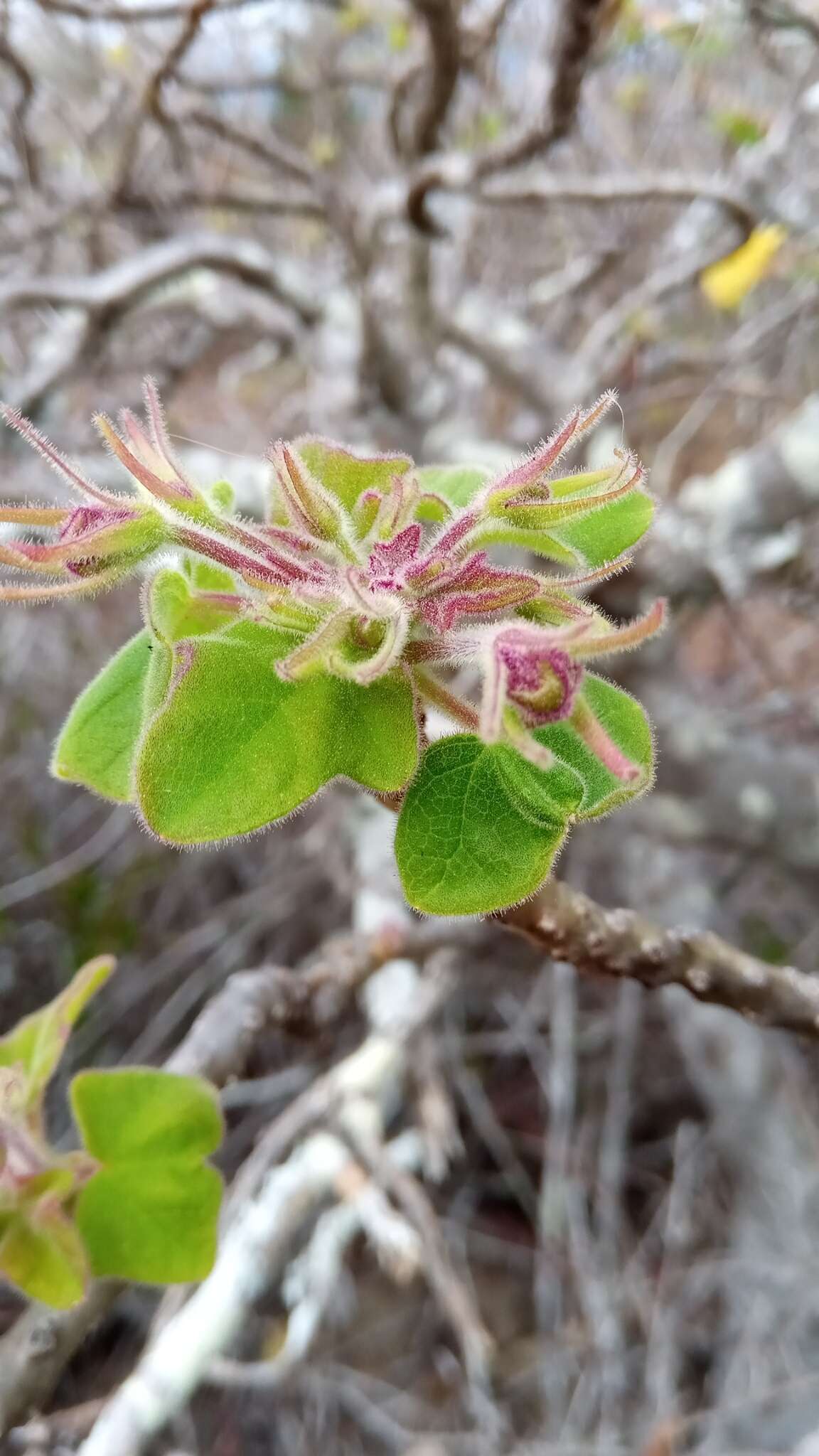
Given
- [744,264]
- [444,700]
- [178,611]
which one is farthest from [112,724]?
[744,264]

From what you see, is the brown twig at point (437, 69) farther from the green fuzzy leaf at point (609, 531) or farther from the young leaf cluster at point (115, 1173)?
the young leaf cluster at point (115, 1173)

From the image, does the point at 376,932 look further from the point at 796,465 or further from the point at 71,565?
the point at 796,465

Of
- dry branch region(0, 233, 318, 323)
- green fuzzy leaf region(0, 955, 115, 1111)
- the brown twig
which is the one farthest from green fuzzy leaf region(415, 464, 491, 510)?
dry branch region(0, 233, 318, 323)

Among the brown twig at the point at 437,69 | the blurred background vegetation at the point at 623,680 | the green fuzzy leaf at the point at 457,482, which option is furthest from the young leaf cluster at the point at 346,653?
the brown twig at the point at 437,69

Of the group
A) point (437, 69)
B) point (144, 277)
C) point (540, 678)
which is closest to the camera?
point (540, 678)

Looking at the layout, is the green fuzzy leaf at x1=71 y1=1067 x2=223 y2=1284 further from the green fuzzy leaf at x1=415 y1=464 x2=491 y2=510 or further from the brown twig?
the brown twig

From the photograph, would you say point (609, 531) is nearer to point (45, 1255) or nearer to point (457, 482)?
point (457, 482)

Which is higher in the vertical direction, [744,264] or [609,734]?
[744,264]

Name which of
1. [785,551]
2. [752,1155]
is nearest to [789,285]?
[785,551]
